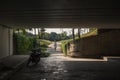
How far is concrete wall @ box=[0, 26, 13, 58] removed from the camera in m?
20.8

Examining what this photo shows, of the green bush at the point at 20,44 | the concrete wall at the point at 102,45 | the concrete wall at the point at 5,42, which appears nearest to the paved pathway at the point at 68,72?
the concrete wall at the point at 5,42

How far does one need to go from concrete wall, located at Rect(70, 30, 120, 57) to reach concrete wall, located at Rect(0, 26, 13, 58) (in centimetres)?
678

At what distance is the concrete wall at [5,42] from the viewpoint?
20831 mm

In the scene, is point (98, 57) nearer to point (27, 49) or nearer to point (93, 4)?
point (27, 49)

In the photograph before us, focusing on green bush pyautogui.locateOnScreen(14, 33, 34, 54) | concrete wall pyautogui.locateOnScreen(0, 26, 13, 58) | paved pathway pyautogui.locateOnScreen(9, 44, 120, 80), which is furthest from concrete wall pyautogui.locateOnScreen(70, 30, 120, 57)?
paved pathway pyautogui.locateOnScreen(9, 44, 120, 80)

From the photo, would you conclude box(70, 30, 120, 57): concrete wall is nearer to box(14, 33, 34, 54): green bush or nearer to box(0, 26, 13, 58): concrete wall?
box(14, 33, 34, 54): green bush

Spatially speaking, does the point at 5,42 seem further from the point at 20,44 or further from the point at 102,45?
the point at 102,45

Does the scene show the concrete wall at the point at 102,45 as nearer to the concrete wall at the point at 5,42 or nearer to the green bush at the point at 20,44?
the green bush at the point at 20,44

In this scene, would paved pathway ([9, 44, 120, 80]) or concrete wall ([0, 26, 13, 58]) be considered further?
concrete wall ([0, 26, 13, 58])

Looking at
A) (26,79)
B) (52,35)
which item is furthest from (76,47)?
(52,35)

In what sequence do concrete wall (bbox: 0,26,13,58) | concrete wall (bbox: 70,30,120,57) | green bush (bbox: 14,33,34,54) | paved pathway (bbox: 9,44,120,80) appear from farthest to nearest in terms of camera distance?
green bush (bbox: 14,33,34,54) → concrete wall (bbox: 70,30,120,57) → concrete wall (bbox: 0,26,13,58) → paved pathway (bbox: 9,44,120,80)

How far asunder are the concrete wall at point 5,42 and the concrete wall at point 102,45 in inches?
267

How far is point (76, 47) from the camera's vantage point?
25.4 m

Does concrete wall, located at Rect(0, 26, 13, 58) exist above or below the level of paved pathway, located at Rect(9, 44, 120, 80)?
above
